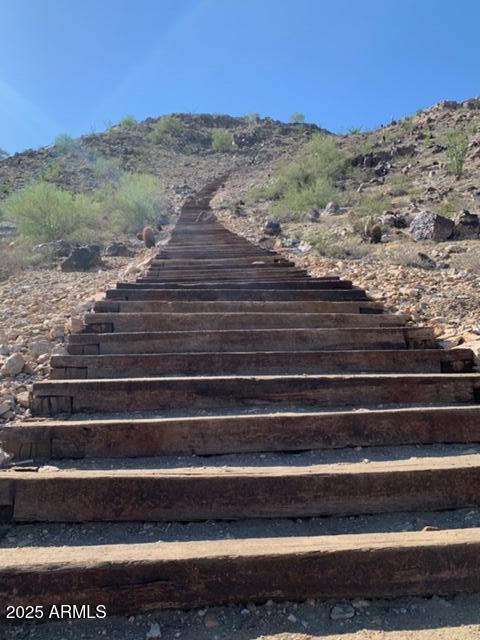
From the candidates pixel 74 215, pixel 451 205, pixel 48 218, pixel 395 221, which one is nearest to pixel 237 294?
pixel 395 221

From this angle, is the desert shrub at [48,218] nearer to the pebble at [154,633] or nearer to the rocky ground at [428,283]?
the rocky ground at [428,283]

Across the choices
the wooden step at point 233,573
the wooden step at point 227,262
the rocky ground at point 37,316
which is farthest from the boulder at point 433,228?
the wooden step at point 233,573

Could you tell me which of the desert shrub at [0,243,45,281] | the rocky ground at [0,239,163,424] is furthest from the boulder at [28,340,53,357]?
the desert shrub at [0,243,45,281]

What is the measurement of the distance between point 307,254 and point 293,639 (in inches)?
303

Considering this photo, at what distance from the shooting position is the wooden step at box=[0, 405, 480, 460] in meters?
2.67

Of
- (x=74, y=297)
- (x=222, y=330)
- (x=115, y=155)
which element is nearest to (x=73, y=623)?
(x=222, y=330)

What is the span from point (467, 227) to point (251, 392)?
694 cm

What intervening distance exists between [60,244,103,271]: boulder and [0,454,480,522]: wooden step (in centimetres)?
671

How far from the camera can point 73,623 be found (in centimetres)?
176

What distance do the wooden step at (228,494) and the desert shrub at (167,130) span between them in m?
45.9

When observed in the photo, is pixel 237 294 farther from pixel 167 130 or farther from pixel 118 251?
pixel 167 130

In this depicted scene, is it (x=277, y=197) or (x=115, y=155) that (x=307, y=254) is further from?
(x=115, y=155)

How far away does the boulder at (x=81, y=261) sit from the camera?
867 centimetres

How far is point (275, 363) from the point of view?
358 centimetres
